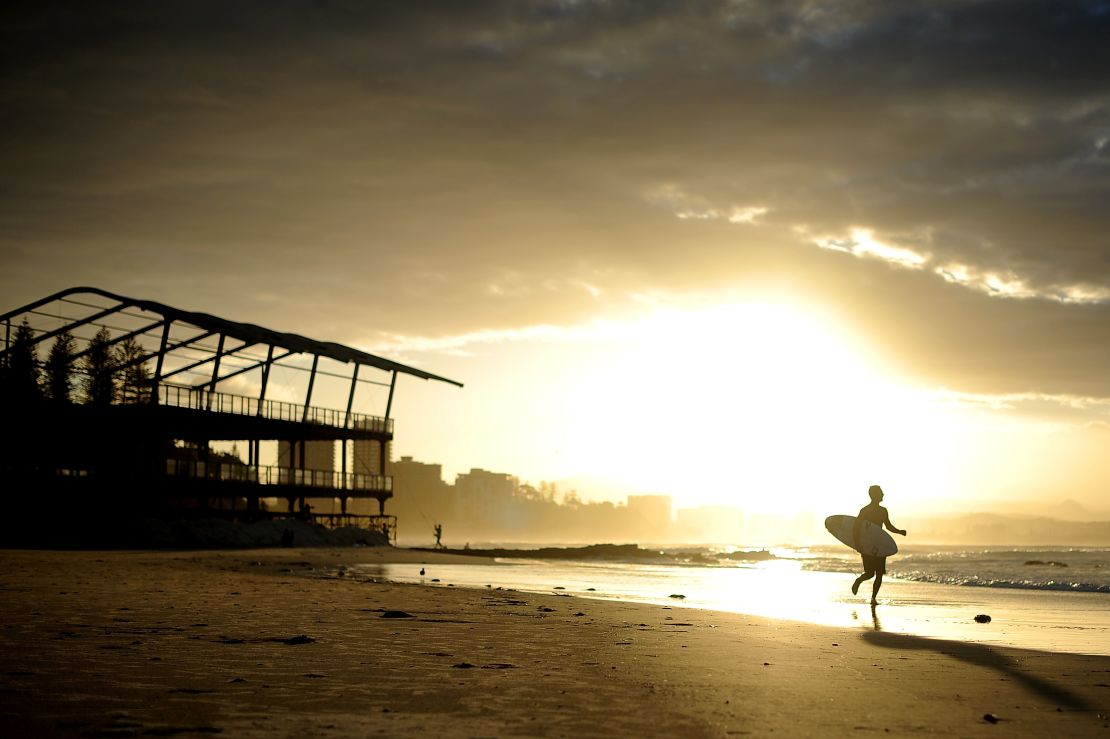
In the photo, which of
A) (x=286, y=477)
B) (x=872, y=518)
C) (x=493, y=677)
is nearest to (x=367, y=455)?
(x=286, y=477)

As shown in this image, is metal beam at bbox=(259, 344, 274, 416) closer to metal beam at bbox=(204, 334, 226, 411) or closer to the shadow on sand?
metal beam at bbox=(204, 334, 226, 411)

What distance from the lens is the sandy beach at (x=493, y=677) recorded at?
5.61 m

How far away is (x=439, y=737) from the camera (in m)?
5.17

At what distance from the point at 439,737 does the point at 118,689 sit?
245 centimetres

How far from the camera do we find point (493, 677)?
24.1ft

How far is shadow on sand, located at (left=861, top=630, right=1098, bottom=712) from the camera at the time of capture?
23.3 feet

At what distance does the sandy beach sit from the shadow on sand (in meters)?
0.03

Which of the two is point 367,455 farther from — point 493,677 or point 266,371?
point 493,677

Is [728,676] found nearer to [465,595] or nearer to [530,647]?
[530,647]

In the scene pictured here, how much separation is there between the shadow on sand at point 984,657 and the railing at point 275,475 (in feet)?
151

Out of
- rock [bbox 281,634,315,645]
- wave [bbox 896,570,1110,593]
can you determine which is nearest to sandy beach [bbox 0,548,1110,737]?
rock [bbox 281,634,315,645]

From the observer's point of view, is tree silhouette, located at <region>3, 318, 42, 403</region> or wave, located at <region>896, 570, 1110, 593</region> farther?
tree silhouette, located at <region>3, 318, 42, 403</region>

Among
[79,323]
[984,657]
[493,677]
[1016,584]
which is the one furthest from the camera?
[79,323]

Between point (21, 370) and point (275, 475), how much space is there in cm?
1993
